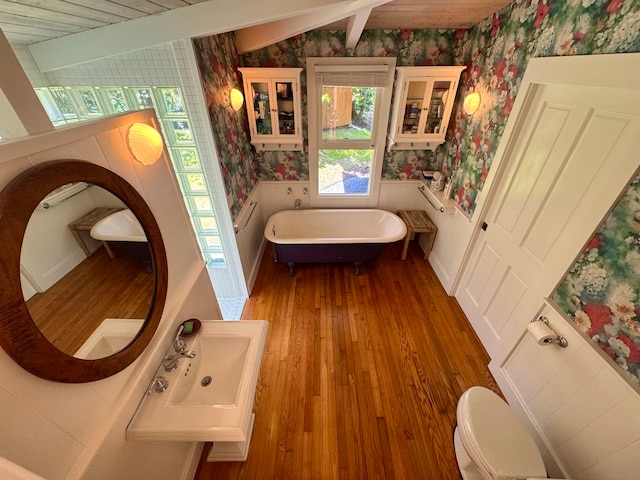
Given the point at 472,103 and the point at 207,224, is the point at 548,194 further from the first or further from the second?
the point at 207,224

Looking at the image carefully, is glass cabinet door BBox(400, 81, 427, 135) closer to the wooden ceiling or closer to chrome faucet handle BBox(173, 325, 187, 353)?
the wooden ceiling

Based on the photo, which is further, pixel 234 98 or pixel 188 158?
pixel 234 98

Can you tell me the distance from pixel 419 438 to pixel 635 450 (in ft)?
3.23

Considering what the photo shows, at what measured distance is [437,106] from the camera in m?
2.62

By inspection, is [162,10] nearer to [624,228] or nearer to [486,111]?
[486,111]

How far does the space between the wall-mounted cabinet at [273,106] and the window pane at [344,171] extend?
1.50ft

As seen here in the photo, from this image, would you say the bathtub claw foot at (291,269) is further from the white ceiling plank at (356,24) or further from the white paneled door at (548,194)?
the white ceiling plank at (356,24)

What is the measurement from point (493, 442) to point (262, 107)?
3.10m

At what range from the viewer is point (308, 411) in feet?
5.78

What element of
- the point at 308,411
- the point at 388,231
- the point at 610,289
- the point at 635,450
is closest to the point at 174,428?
the point at 308,411

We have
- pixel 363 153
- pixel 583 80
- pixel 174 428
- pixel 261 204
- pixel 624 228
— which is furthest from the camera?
pixel 261 204

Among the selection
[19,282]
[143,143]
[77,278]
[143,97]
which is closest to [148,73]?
[143,97]

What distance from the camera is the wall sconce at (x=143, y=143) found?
993 millimetres

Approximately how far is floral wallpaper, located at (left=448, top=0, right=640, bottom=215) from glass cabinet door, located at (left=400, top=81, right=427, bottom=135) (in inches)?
16.2
